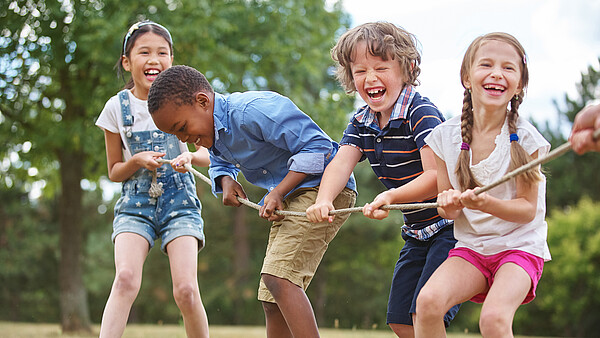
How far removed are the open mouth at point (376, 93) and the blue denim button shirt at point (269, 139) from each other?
319 mm

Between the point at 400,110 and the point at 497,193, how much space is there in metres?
0.64

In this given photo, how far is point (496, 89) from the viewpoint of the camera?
2.78 m

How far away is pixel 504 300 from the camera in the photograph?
253 cm

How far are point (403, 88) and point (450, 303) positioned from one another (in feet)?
3.72

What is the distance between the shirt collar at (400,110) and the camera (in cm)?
313

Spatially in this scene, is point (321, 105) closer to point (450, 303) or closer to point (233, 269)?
point (450, 303)

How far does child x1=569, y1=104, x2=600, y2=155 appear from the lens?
2.22m

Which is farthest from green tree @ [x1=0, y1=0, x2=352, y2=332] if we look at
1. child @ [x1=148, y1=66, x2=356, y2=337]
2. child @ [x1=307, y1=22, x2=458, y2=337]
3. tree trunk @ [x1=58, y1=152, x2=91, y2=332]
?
child @ [x1=307, y1=22, x2=458, y2=337]

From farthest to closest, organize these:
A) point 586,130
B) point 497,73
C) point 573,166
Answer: point 573,166 → point 497,73 → point 586,130

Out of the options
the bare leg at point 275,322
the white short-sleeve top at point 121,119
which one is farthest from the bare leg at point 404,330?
the white short-sleeve top at point 121,119

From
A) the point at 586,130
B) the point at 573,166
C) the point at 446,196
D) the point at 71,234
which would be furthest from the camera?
the point at 573,166

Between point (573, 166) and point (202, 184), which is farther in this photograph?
point (573, 166)

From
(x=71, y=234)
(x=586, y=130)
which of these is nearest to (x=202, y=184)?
(x=71, y=234)

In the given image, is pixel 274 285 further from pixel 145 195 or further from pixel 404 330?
pixel 145 195
